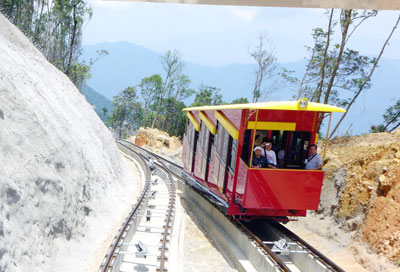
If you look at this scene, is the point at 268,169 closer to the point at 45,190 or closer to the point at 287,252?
the point at 287,252

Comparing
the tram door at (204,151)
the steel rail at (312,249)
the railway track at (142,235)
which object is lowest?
the railway track at (142,235)

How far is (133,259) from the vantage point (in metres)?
9.36

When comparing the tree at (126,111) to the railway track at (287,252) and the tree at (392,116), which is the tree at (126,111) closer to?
the tree at (392,116)

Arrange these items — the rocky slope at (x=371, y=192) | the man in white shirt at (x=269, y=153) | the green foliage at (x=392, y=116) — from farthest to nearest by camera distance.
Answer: the green foliage at (x=392, y=116) → the man in white shirt at (x=269, y=153) → the rocky slope at (x=371, y=192)

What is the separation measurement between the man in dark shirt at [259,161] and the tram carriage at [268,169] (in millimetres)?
158

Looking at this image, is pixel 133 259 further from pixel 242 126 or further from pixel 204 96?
pixel 204 96

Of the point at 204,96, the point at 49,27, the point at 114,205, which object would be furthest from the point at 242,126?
the point at 204,96

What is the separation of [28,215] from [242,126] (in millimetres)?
5800

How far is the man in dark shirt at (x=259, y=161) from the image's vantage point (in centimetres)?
1026

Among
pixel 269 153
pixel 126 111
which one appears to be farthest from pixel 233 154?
pixel 126 111

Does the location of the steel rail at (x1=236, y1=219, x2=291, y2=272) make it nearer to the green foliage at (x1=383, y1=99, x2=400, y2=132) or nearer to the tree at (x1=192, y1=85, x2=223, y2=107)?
the green foliage at (x1=383, y1=99, x2=400, y2=132)

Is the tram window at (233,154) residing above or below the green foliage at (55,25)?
below

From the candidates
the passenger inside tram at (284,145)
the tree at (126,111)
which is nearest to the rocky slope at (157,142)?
the passenger inside tram at (284,145)

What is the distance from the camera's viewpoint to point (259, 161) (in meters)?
10.3
